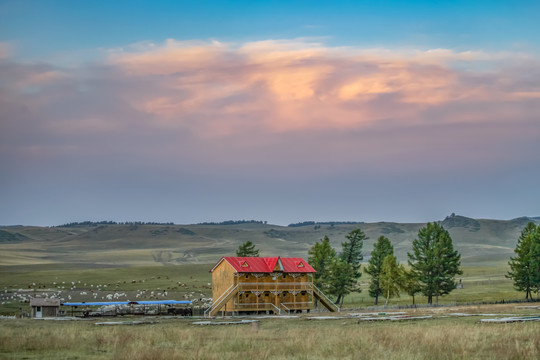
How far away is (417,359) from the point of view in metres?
24.9

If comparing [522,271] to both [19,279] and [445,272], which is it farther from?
[19,279]

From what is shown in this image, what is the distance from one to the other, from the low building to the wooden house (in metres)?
15.6

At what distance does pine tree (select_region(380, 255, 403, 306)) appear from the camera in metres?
89.6

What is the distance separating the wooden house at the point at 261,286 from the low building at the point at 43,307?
51.0ft

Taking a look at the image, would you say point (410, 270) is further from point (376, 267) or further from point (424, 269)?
point (376, 267)

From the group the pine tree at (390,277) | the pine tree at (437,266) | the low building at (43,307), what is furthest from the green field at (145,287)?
the low building at (43,307)

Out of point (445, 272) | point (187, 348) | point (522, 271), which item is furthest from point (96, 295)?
point (187, 348)

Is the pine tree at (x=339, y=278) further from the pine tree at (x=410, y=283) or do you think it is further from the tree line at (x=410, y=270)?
the pine tree at (x=410, y=283)

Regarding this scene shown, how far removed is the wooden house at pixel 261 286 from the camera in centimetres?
7475

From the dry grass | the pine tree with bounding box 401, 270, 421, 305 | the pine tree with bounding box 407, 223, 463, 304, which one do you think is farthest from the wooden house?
the dry grass

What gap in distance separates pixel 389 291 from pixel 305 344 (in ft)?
202

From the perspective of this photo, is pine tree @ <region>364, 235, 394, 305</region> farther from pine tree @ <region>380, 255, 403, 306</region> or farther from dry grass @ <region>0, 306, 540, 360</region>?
dry grass @ <region>0, 306, 540, 360</region>

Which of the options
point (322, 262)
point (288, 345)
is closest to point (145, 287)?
point (322, 262)

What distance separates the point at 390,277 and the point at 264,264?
809 inches
